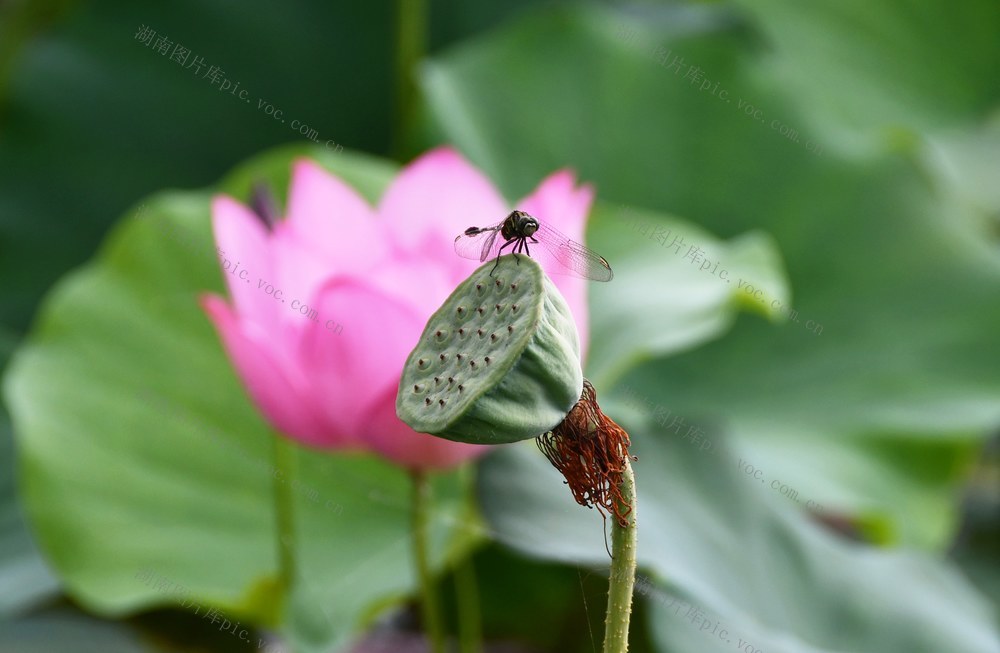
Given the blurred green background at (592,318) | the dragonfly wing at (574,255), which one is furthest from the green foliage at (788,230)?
the dragonfly wing at (574,255)

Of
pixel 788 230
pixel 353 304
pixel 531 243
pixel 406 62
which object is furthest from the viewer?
pixel 406 62

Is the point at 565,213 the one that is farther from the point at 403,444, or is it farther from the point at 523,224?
the point at 523,224

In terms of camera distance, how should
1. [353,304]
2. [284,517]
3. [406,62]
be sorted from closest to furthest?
1. [353,304]
2. [284,517]
3. [406,62]

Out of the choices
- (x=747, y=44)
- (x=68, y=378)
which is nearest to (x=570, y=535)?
(x=68, y=378)

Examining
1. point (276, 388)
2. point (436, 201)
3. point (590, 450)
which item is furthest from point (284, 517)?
point (590, 450)

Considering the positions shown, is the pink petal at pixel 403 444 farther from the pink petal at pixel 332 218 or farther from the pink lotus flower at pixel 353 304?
the pink petal at pixel 332 218

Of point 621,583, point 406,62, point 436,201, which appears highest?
point 406,62

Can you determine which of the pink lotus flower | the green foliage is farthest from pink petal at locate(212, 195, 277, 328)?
the green foliage
